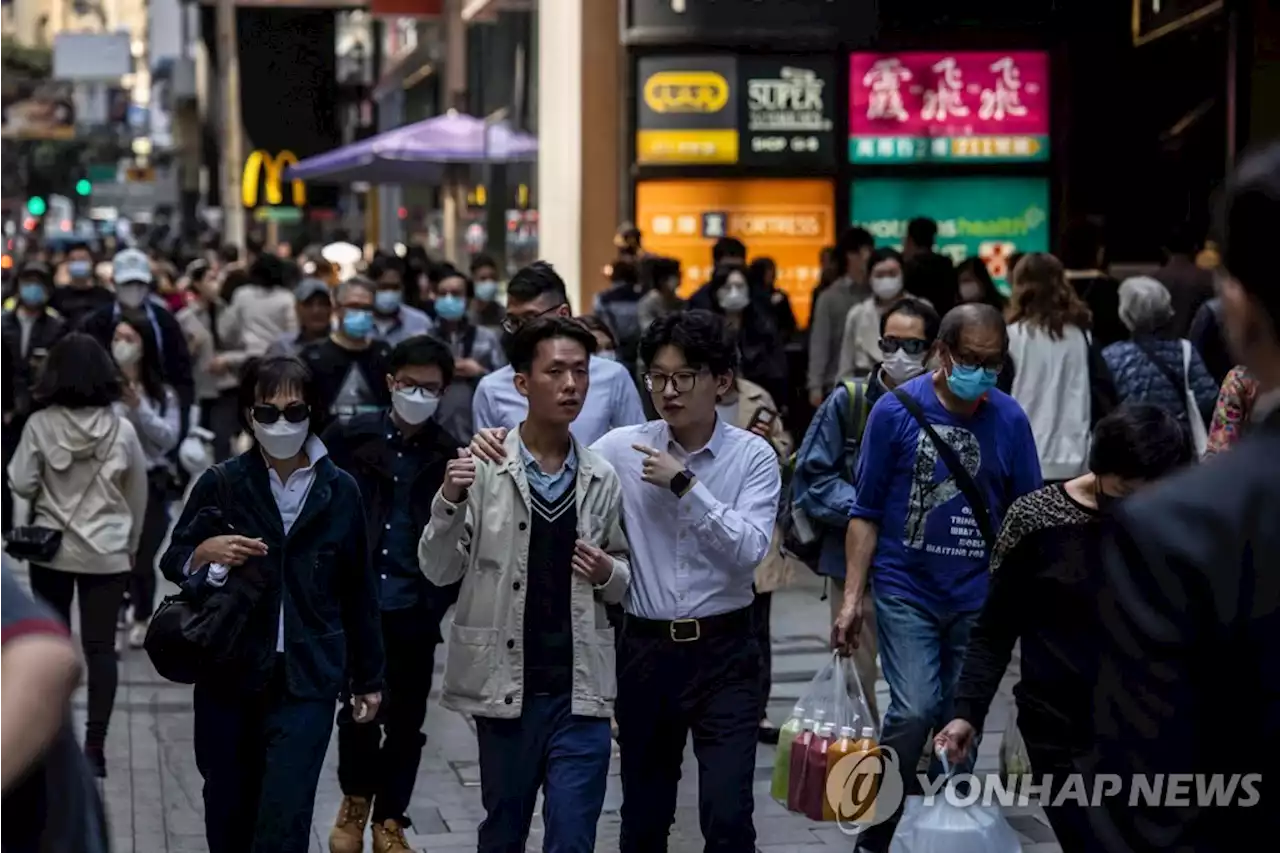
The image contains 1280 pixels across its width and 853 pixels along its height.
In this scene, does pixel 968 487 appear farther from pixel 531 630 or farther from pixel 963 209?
pixel 963 209

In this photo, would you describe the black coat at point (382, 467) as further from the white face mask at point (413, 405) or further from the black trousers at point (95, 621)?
the black trousers at point (95, 621)

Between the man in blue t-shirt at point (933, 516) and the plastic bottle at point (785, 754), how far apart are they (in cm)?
28

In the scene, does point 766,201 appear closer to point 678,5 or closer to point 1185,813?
point 678,5

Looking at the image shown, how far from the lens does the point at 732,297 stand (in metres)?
13.6

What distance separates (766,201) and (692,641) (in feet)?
36.6

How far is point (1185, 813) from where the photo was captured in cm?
250

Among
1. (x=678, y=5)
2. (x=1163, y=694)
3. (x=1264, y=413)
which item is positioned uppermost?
(x=678, y=5)

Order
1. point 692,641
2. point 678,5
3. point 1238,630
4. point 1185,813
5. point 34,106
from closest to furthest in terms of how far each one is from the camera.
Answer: point 1238,630 → point 1185,813 → point 692,641 → point 678,5 → point 34,106

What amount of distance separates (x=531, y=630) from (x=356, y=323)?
14.4 ft

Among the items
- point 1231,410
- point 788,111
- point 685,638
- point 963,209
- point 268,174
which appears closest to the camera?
point 685,638

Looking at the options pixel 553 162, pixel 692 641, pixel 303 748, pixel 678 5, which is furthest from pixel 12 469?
pixel 553 162

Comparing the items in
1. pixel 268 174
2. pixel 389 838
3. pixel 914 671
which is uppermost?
pixel 268 174

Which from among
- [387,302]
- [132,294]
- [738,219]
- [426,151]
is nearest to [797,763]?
[387,302]

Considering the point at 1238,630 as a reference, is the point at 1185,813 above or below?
below
